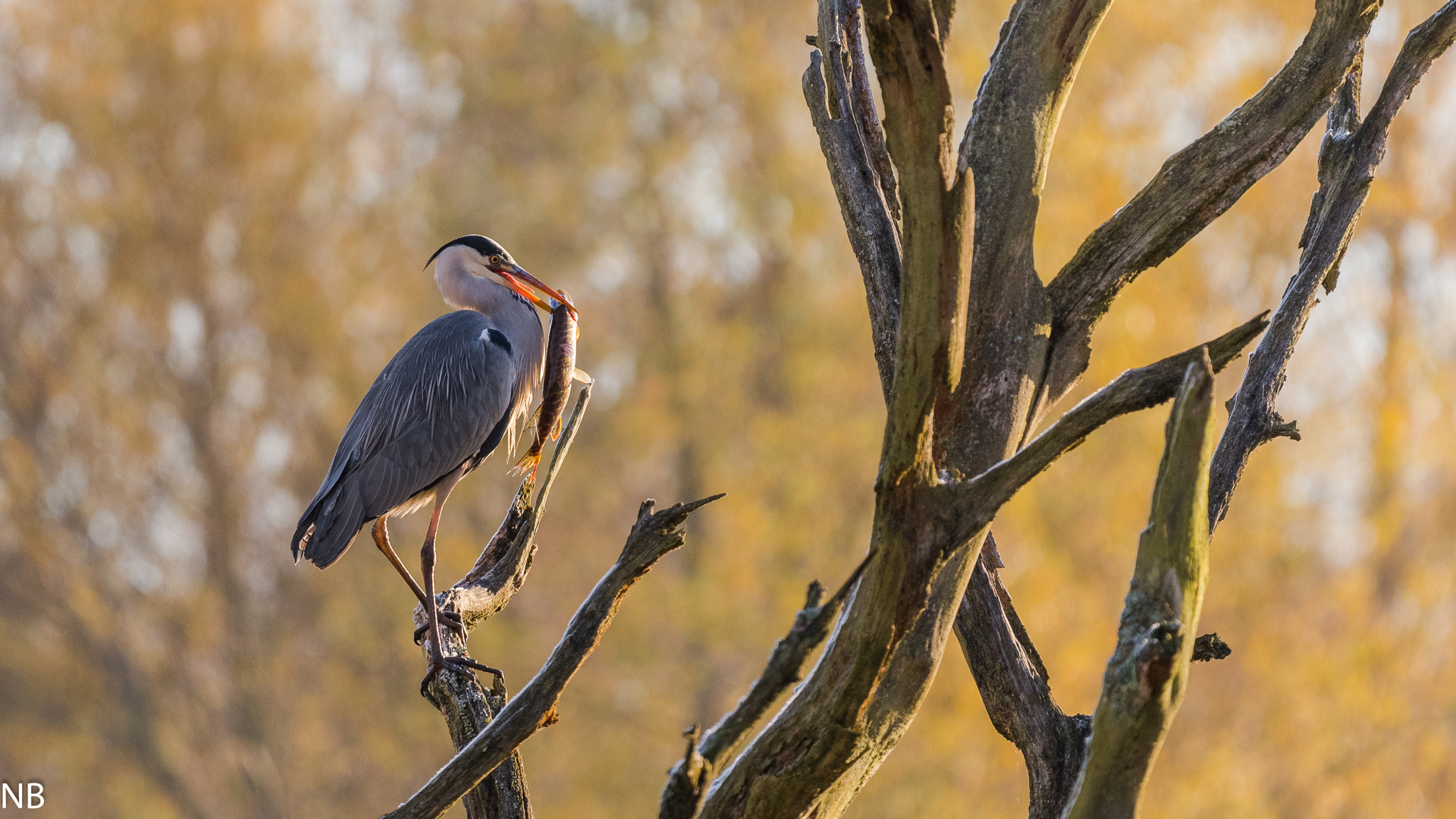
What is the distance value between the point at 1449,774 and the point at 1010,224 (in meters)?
9.69

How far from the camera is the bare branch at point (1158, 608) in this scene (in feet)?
6.59

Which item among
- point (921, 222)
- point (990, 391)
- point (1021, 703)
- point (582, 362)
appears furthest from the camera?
point (582, 362)

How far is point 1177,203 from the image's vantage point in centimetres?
268

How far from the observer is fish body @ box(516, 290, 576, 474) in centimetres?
A: 395

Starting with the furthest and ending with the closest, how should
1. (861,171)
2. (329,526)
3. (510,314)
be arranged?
(510,314), (329,526), (861,171)

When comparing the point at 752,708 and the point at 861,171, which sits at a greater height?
the point at 861,171

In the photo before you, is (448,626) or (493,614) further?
(448,626)

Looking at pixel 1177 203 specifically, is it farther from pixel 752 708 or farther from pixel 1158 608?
pixel 752 708

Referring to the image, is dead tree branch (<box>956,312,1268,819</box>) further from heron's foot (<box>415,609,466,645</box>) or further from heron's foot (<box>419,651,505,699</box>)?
heron's foot (<box>415,609,466,645</box>)

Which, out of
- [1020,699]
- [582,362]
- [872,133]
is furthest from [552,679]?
[582,362]

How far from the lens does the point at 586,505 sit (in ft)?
42.7

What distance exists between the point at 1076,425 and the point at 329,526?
8.97ft
